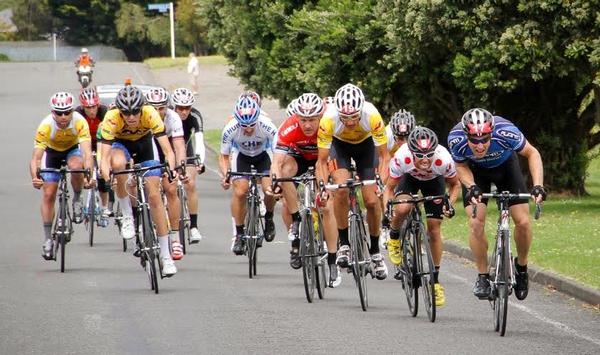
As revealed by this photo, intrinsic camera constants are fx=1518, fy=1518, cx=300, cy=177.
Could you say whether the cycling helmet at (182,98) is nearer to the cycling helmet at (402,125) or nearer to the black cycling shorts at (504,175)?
the cycling helmet at (402,125)

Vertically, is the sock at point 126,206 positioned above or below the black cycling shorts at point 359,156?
below

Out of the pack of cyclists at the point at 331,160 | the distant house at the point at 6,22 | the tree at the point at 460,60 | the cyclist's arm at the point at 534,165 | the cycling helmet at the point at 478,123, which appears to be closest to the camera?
the cycling helmet at the point at 478,123

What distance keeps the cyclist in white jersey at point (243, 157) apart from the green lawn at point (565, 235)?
120 inches

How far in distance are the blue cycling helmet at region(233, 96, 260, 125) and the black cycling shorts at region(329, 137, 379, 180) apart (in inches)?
70.9

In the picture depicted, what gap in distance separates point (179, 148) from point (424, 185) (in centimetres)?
351

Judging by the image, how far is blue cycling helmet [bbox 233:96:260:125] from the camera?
53.7 feet

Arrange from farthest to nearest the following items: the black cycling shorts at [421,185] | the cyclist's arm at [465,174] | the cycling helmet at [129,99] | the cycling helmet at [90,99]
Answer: the cycling helmet at [90,99] < the cycling helmet at [129,99] < the black cycling shorts at [421,185] < the cyclist's arm at [465,174]

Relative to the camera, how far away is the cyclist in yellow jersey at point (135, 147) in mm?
14961

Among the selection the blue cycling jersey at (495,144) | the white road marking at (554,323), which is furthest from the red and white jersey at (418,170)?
the white road marking at (554,323)

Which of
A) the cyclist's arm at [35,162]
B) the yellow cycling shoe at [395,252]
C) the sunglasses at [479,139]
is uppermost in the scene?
the sunglasses at [479,139]

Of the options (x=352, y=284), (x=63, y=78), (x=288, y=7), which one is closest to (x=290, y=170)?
(x=352, y=284)

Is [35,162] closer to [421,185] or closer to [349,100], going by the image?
[349,100]

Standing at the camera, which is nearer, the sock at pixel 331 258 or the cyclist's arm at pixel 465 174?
the cyclist's arm at pixel 465 174

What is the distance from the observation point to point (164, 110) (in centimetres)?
1734
